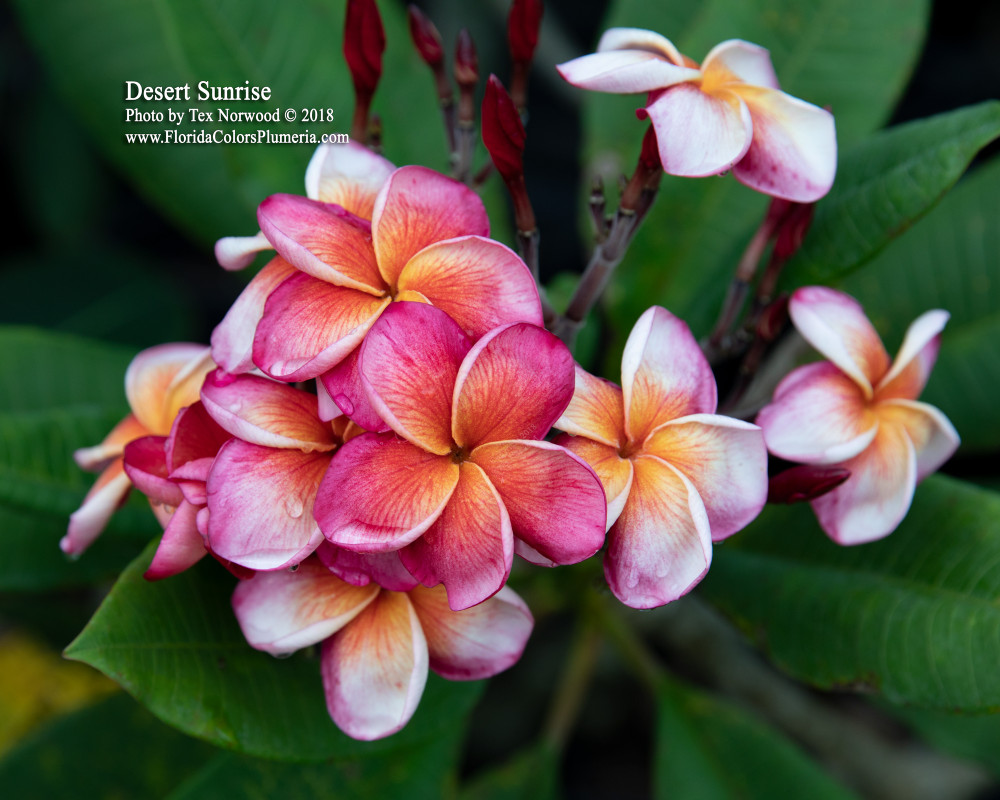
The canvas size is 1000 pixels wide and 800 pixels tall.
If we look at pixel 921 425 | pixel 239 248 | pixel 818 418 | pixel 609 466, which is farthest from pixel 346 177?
pixel 921 425

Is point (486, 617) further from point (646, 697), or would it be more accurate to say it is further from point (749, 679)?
point (646, 697)

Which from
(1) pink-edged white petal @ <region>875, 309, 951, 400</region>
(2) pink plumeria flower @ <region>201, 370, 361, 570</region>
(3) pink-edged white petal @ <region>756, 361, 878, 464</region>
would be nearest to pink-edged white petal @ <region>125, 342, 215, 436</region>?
(2) pink plumeria flower @ <region>201, 370, 361, 570</region>

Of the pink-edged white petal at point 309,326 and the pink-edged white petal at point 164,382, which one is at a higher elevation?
the pink-edged white petal at point 309,326

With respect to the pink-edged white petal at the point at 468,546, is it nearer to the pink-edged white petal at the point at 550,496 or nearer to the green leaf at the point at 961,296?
the pink-edged white petal at the point at 550,496

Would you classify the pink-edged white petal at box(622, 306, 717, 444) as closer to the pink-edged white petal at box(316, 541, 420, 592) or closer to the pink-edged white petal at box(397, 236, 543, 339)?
the pink-edged white petal at box(397, 236, 543, 339)

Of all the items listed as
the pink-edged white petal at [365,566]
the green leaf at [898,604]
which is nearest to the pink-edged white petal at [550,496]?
the pink-edged white petal at [365,566]
